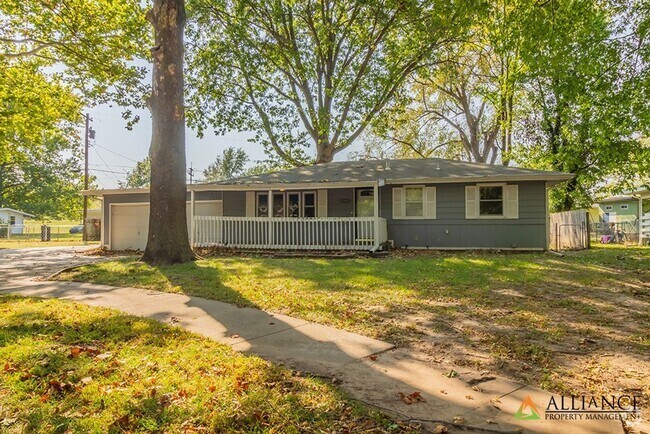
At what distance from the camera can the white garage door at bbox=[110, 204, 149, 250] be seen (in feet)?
59.8

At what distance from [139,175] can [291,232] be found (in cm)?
7289

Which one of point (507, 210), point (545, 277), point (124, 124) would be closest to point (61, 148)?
point (124, 124)

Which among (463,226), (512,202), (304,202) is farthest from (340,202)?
(512,202)

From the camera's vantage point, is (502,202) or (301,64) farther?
(301,64)

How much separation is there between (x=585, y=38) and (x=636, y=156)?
7788mm

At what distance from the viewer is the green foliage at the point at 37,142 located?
14898 millimetres

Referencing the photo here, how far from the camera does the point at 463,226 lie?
1504 centimetres

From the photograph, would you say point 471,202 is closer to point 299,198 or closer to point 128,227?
point 299,198

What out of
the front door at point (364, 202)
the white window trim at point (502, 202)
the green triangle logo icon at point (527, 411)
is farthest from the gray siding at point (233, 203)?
the green triangle logo icon at point (527, 411)

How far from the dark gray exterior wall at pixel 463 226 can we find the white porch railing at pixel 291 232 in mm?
1029

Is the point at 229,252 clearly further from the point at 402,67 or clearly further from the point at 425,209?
the point at 402,67

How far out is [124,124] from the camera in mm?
15727

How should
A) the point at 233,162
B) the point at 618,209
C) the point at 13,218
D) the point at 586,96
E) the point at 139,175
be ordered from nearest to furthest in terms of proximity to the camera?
the point at 586,96, the point at 618,209, the point at 13,218, the point at 233,162, the point at 139,175

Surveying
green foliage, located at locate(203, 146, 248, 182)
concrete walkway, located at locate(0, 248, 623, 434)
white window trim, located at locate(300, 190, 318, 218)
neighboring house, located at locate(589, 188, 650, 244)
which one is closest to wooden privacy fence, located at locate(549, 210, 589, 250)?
neighboring house, located at locate(589, 188, 650, 244)
